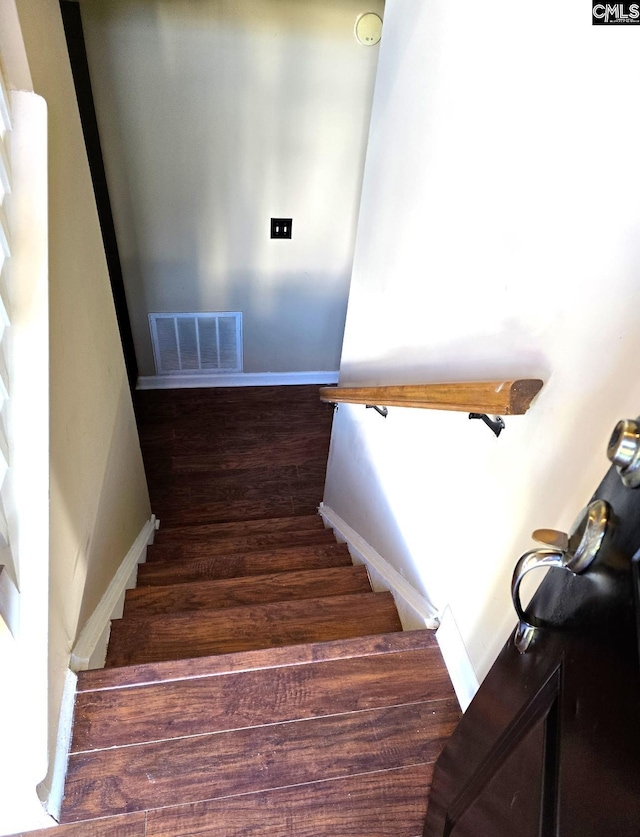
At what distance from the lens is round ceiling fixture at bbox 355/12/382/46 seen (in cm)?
262

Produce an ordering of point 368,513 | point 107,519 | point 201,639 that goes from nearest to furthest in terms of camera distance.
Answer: point 201,639, point 107,519, point 368,513

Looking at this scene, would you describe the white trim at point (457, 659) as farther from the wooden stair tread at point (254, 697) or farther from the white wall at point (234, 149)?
the white wall at point (234, 149)

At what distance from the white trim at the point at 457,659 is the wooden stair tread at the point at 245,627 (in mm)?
350

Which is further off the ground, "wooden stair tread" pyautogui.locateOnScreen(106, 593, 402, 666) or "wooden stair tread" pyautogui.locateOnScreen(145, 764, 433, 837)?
"wooden stair tread" pyautogui.locateOnScreen(145, 764, 433, 837)

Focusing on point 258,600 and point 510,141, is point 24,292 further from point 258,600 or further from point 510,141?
point 258,600

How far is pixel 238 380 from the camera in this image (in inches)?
150

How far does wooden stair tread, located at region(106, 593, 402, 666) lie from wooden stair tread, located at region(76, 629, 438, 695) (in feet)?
0.76

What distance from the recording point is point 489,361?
3.62ft

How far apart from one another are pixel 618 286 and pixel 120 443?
165 cm

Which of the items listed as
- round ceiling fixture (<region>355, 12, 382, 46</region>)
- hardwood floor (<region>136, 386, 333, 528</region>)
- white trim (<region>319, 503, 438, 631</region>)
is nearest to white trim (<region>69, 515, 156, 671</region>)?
hardwood floor (<region>136, 386, 333, 528</region>)

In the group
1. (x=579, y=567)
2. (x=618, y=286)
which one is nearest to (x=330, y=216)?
(x=618, y=286)

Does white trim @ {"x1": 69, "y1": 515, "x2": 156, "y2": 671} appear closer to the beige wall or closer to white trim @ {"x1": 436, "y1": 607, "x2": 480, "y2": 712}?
the beige wall

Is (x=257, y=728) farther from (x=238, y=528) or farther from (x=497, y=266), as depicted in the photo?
(x=238, y=528)

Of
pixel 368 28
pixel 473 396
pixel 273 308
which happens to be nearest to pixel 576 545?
pixel 473 396
